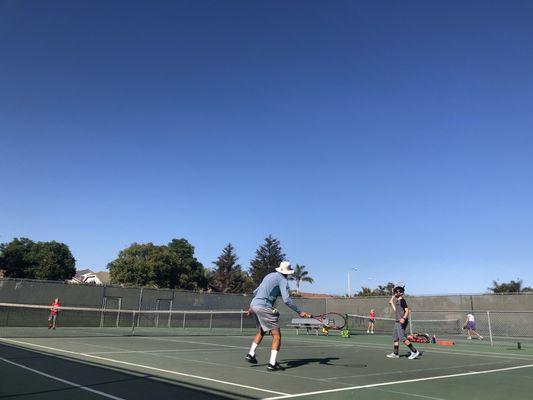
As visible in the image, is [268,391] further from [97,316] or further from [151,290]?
[151,290]

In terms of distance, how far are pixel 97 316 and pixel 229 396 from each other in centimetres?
2342

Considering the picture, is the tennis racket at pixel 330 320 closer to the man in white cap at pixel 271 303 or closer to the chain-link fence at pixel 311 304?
the man in white cap at pixel 271 303

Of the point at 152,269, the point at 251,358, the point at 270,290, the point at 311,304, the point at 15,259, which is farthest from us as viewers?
the point at 15,259

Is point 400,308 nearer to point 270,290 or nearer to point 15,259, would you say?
point 270,290

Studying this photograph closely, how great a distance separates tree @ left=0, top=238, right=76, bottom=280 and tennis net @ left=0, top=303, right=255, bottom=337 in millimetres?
48991

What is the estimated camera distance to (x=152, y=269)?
66.8 m

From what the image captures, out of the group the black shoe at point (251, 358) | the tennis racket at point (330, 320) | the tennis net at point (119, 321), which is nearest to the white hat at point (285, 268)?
the tennis racket at point (330, 320)

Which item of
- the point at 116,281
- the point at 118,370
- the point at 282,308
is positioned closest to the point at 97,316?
the point at 282,308

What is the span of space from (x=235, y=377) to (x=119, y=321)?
2237 centimetres

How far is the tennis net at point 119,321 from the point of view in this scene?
899 inches

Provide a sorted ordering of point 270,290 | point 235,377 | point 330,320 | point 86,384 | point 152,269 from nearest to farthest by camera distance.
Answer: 1. point 86,384
2. point 235,377
3. point 270,290
4. point 330,320
5. point 152,269

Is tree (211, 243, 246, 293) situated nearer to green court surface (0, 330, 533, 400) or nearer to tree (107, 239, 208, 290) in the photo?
tree (107, 239, 208, 290)

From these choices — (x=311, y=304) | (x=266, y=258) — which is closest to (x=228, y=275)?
(x=266, y=258)

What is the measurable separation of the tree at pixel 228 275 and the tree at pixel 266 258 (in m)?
3.44
